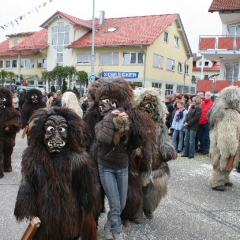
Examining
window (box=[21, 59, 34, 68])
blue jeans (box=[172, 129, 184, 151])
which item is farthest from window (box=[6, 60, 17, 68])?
blue jeans (box=[172, 129, 184, 151])

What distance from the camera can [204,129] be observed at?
9875 mm

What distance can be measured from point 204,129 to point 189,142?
26.8 inches

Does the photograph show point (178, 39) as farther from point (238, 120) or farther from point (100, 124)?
point (100, 124)

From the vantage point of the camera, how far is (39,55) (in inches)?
1411

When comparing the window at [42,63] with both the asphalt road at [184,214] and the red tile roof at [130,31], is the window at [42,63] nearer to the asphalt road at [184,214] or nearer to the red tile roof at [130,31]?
the red tile roof at [130,31]

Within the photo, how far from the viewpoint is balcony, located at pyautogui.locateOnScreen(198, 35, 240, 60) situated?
18781 mm

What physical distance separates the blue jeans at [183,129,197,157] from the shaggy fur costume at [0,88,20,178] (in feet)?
15.1

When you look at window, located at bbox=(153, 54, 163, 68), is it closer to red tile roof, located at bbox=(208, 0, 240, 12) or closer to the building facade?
the building facade

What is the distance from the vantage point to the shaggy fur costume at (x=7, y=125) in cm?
664

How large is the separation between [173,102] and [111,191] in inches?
339

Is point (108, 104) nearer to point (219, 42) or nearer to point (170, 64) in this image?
point (219, 42)

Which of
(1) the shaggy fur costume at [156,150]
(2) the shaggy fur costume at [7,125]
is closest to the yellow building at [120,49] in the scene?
(2) the shaggy fur costume at [7,125]

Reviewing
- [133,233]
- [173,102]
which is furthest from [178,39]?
[133,233]

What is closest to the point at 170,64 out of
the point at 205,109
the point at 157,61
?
the point at 157,61
